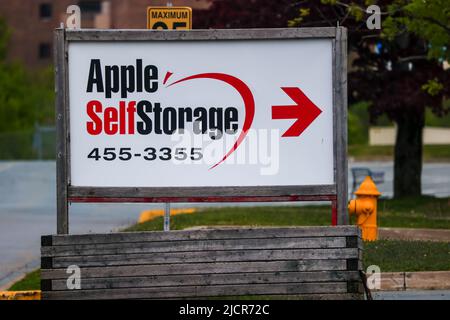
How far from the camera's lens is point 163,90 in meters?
10.3

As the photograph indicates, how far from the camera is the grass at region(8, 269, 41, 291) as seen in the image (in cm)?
1330

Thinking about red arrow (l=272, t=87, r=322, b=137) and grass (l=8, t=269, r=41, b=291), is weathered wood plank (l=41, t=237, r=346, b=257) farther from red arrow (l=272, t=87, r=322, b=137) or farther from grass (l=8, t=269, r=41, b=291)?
grass (l=8, t=269, r=41, b=291)

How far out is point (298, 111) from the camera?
398 inches

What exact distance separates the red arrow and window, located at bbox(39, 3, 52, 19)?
76478mm

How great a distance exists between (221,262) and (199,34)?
209 centimetres

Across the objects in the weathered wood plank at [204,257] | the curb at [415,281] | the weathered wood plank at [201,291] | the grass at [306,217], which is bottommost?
the grass at [306,217]

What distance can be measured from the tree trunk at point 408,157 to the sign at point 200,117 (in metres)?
15.1

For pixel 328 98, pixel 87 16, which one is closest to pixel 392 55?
pixel 328 98

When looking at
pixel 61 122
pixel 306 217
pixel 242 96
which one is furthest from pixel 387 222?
pixel 61 122

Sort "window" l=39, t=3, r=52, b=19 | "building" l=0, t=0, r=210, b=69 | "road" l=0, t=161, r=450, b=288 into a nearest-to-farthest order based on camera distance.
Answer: "road" l=0, t=161, r=450, b=288
"building" l=0, t=0, r=210, b=69
"window" l=39, t=3, r=52, b=19

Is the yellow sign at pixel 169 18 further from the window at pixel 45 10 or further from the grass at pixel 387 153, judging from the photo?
the window at pixel 45 10

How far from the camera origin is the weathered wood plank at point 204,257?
988cm

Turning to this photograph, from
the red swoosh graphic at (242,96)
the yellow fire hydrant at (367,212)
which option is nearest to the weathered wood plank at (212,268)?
the red swoosh graphic at (242,96)

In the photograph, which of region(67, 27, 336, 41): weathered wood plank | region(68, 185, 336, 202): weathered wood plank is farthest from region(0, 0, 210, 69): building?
region(68, 185, 336, 202): weathered wood plank
